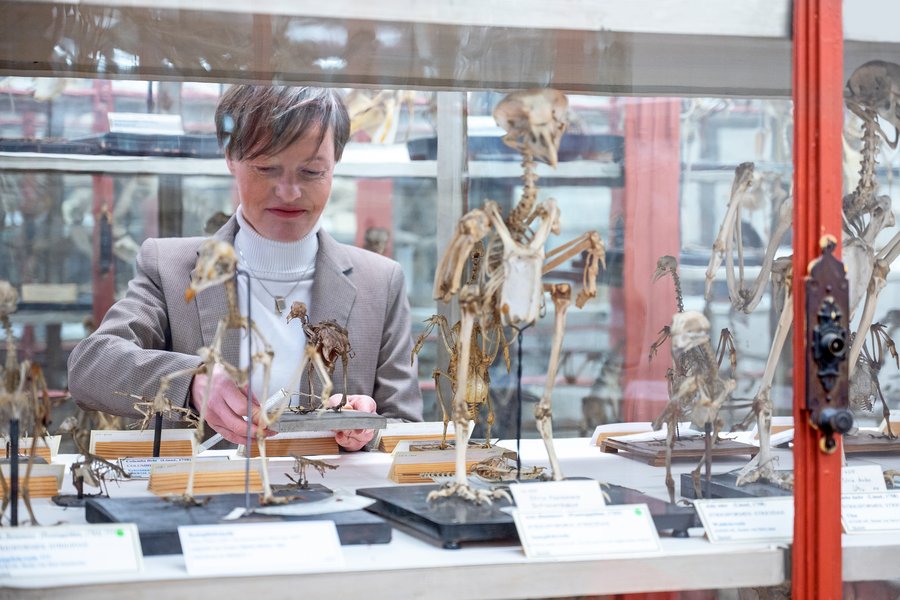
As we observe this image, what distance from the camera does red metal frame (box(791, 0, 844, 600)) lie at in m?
1.35

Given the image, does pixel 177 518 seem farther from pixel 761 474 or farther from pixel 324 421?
pixel 761 474

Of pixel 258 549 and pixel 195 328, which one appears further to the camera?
pixel 195 328

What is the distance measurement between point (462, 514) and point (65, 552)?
1.43 ft

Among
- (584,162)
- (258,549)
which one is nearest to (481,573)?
(258,549)

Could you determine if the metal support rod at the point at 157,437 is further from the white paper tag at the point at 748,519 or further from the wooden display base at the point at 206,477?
the white paper tag at the point at 748,519

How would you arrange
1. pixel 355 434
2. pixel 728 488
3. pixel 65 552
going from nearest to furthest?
1. pixel 65 552
2. pixel 728 488
3. pixel 355 434

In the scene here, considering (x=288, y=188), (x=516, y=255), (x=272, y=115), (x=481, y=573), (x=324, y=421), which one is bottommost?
(x=481, y=573)

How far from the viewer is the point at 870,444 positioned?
1753 millimetres

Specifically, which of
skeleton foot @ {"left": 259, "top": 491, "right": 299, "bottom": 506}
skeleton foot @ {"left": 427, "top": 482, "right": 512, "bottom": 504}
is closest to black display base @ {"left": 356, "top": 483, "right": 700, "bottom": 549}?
skeleton foot @ {"left": 427, "top": 482, "right": 512, "bottom": 504}

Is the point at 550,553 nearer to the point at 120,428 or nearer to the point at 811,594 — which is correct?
the point at 811,594

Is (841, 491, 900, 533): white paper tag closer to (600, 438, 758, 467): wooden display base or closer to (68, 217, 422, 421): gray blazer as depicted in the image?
(600, 438, 758, 467): wooden display base

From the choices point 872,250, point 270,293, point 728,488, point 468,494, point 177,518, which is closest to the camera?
point 177,518

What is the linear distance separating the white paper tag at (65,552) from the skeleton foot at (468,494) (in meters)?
0.38

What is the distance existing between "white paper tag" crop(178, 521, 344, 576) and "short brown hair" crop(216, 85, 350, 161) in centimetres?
80
